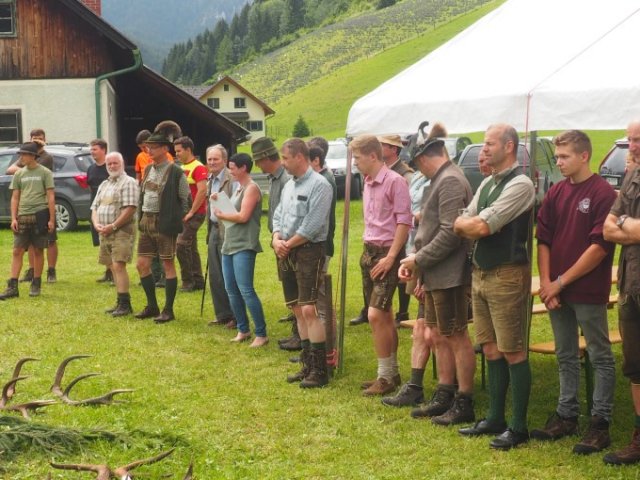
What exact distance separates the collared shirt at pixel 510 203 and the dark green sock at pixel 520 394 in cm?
86

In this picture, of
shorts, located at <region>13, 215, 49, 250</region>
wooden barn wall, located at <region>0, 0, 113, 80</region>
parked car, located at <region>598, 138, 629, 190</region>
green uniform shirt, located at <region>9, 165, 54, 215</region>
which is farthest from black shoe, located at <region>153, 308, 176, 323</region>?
wooden barn wall, located at <region>0, 0, 113, 80</region>

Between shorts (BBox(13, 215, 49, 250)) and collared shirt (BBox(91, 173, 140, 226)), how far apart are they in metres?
1.62

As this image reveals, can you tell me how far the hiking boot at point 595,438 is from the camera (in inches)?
224

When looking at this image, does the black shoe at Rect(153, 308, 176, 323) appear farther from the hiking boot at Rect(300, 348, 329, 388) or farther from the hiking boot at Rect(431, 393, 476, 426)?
the hiking boot at Rect(431, 393, 476, 426)

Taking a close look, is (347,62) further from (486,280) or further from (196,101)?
(486,280)

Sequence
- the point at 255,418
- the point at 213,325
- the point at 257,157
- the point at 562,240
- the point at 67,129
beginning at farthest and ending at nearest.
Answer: the point at 67,129
the point at 213,325
the point at 257,157
the point at 255,418
the point at 562,240

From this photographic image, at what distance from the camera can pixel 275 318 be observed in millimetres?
10602

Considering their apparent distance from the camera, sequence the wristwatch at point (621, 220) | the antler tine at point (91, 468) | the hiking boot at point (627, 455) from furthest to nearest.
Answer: the hiking boot at point (627, 455) → the wristwatch at point (621, 220) → the antler tine at point (91, 468)

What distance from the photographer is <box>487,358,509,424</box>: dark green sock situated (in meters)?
6.09

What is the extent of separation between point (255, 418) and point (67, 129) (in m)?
18.8

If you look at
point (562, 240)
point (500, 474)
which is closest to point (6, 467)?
point (500, 474)

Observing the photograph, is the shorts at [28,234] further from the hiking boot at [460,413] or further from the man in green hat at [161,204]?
the hiking boot at [460,413]

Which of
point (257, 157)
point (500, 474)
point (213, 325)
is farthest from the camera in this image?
point (213, 325)

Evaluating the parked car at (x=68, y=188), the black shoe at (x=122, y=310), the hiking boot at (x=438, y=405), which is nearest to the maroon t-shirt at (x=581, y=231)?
the hiking boot at (x=438, y=405)
